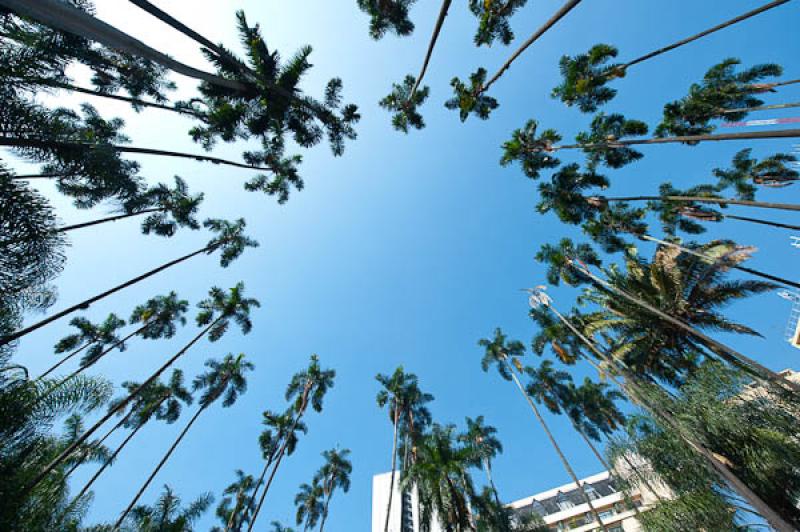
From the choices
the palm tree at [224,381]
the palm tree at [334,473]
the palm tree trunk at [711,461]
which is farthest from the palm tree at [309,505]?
the palm tree trunk at [711,461]

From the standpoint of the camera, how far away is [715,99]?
15438 mm

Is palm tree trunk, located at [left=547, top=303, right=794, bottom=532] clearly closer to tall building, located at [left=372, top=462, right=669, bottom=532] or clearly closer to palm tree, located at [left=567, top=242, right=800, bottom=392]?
palm tree, located at [left=567, top=242, right=800, bottom=392]

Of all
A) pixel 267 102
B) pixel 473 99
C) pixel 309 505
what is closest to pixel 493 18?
pixel 473 99

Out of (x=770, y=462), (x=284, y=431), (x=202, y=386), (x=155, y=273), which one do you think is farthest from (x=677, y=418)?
(x=202, y=386)

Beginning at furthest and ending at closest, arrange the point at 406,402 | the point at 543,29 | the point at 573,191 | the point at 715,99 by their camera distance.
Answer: the point at 406,402
the point at 573,191
the point at 715,99
the point at 543,29

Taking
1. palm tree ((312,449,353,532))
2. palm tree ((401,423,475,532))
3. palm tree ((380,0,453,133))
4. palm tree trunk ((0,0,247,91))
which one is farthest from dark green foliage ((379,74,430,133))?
palm tree ((312,449,353,532))

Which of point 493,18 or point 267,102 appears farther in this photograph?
point 493,18

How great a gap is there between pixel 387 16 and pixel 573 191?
1567 centimetres

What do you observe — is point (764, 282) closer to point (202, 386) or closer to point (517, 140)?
point (517, 140)

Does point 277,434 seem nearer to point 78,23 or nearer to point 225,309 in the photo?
point 225,309

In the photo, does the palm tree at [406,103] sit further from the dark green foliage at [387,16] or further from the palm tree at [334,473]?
the palm tree at [334,473]

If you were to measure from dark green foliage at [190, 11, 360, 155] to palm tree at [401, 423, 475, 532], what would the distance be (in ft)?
61.5

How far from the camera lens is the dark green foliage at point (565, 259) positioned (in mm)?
21719

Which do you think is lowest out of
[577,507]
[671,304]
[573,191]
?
[577,507]
